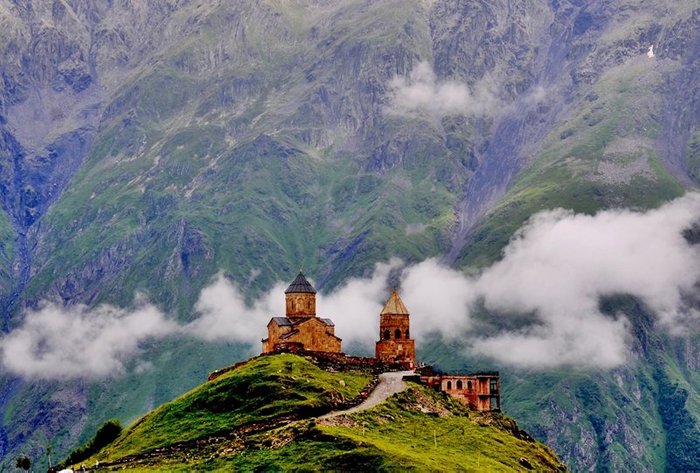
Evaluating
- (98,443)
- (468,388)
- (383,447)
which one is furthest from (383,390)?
(98,443)

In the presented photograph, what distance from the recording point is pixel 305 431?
151 meters

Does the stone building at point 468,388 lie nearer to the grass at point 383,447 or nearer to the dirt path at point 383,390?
the dirt path at point 383,390

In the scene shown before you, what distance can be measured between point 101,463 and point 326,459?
30020mm

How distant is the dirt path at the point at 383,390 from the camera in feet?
545

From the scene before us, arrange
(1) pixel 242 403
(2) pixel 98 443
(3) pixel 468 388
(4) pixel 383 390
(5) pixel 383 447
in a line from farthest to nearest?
1. (3) pixel 468 388
2. (2) pixel 98 443
3. (4) pixel 383 390
4. (1) pixel 242 403
5. (5) pixel 383 447

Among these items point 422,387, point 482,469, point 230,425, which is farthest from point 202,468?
point 422,387

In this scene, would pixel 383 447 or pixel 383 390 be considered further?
pixel 383 390

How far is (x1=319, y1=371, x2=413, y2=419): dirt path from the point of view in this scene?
166 meters

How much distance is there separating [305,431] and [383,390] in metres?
31.3

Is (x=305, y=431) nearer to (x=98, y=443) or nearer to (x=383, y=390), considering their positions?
(x=383, y=390)

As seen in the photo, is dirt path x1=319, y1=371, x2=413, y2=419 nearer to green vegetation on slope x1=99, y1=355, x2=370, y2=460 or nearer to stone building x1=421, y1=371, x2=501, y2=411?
green vegetation on slope x1=99, y1=355, x2=370, y2=460

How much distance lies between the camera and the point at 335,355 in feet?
629

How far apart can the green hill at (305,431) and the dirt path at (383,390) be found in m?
1.59

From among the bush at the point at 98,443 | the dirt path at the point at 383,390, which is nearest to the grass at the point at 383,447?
the dirt path at the point at 383,390
